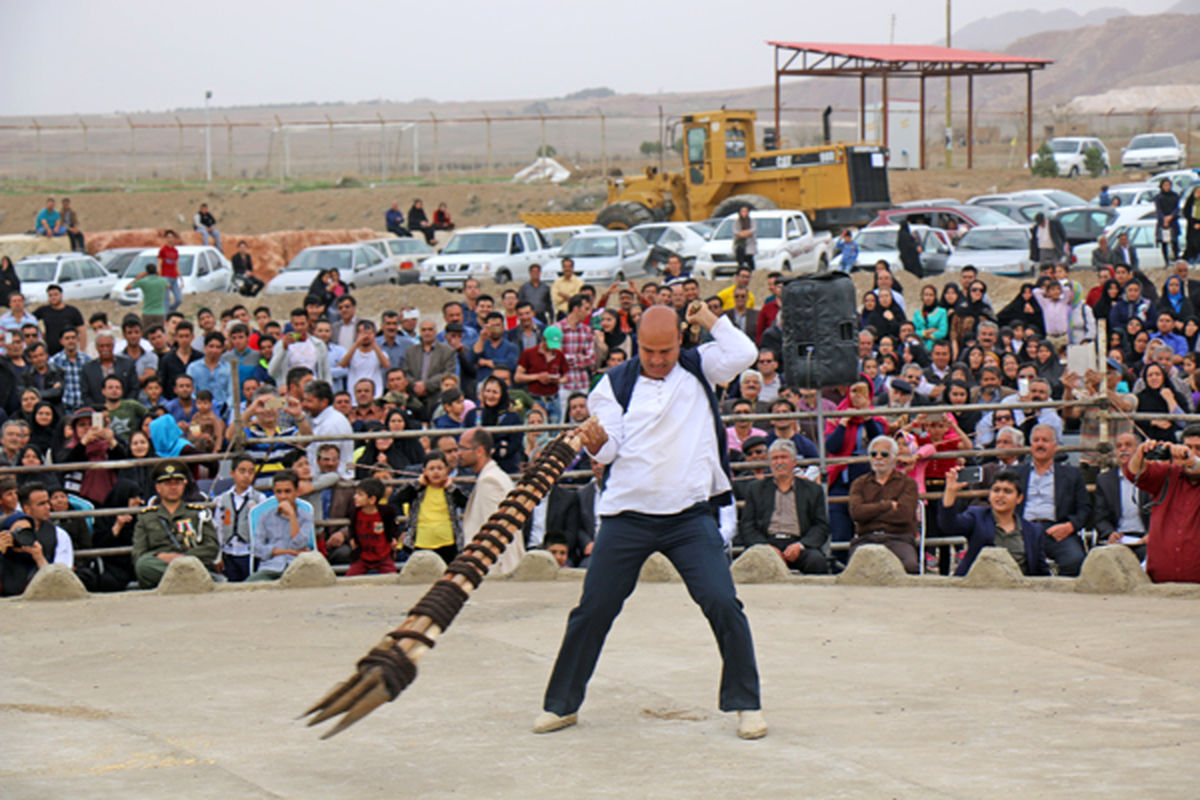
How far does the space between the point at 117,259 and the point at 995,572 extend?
103ft

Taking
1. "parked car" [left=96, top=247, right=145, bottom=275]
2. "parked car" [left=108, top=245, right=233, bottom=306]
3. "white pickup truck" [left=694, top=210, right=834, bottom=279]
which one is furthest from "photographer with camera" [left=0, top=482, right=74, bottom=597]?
"parked car" [left=96, top=247, right=145, bottom=275]

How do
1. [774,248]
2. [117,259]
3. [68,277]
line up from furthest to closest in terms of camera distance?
[117,259]
[68,277]
[774,248]

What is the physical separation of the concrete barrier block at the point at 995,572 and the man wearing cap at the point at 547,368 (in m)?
6.42

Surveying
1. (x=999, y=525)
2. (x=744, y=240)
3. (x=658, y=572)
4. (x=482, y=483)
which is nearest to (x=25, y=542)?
(x=482, y=483)

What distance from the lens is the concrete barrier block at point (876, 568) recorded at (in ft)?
34.6

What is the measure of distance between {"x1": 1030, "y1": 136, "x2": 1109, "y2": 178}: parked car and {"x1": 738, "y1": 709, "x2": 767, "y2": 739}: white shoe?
49.7 metres

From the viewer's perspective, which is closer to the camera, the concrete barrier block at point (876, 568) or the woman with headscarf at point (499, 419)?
the concrete barrier block at point (876, 568)

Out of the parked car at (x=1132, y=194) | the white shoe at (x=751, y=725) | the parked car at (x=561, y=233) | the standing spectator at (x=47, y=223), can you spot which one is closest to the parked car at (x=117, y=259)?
the standing spectator at (x=47, y=223)

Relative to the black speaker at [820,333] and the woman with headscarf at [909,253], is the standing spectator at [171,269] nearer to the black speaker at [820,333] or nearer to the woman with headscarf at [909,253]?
the woman with headscarf at [909,253]

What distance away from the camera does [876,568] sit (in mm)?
10539

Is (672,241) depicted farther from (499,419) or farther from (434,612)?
(434,612)

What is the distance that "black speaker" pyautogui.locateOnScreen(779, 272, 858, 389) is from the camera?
11328 millimetres

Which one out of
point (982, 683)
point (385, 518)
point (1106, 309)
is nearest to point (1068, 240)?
point (1106, 309)

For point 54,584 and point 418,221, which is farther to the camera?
point 418,221
